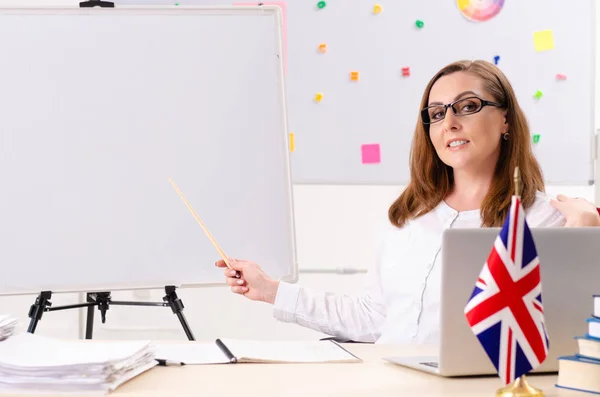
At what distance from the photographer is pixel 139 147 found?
2.40 meters

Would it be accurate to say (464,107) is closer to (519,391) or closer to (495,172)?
(495,172)

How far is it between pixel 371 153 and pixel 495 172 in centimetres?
100

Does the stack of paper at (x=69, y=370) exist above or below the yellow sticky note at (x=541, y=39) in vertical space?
below

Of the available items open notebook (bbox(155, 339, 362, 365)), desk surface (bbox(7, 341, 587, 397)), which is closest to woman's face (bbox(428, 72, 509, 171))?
open notebook (bbox(155, 339, 362, 365))

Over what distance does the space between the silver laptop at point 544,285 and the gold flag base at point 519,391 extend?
134 mm

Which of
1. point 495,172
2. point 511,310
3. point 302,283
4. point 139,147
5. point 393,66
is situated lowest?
point 302,283

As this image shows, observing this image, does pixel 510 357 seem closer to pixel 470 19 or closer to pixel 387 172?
pixel 387 172

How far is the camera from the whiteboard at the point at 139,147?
7.70ft

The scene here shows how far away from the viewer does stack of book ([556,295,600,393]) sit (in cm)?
111

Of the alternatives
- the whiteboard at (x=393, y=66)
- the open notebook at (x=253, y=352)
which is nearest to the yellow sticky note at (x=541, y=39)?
the whiteboard at (x=393, y=66)

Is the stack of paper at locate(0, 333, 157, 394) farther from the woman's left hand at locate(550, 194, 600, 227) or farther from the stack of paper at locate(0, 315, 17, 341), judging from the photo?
the woman's left hand at locate(550, 194, 600, 227)

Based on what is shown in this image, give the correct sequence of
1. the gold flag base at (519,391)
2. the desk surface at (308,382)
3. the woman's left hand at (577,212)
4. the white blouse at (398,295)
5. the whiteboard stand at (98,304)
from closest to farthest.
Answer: the gold flag base at (519,391) → the desk surface at (308,382) → the woman's left hand at (577,212) → the white blouse at (398,295) → the whiteboard stand at (98,304)

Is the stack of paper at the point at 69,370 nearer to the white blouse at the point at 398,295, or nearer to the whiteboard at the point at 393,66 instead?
the white blouse at the point at 398,295

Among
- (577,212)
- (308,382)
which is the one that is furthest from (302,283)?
(308,382)
